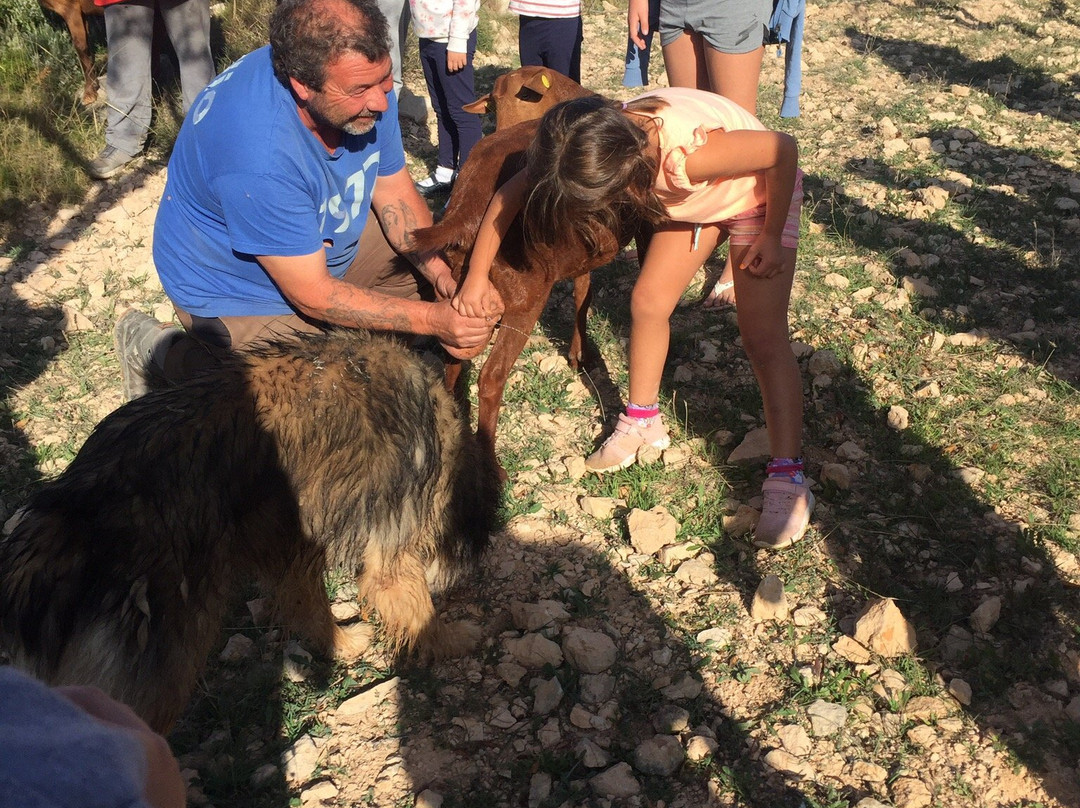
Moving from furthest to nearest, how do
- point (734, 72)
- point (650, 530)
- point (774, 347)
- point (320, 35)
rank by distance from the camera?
point (734, 72) → point (650, 530) → point (774, 347) → point (320, 35)

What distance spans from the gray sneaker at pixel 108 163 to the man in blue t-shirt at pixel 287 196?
3.07 metres

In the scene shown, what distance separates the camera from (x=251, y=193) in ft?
9.57

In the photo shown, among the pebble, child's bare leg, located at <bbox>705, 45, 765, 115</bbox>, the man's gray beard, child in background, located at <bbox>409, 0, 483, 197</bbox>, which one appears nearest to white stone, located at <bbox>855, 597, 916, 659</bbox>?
the pebble

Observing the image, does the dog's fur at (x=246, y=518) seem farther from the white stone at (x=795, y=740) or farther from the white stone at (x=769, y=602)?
the white stone at (x=795, y=740)

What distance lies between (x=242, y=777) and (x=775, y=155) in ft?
8.52

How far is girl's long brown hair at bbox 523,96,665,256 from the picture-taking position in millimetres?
2680

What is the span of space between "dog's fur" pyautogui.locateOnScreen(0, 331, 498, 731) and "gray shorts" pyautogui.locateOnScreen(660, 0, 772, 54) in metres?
2.61

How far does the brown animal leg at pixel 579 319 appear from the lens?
414cm

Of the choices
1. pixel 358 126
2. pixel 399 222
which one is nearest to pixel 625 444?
pixel 399 222

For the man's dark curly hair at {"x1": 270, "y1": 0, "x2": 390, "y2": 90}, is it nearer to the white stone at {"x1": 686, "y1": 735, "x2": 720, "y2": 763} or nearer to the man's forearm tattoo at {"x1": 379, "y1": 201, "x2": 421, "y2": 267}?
the man's forearm tattoo at {"x1": 379, "y1": 201, "x2": 421, "y2": 267}

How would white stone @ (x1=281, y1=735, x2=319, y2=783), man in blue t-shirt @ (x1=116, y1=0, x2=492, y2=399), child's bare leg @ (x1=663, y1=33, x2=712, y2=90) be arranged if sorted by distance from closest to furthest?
white stone @ (x1=281, y1=735, x2=319, y2=783) → man in blue t-shirt @ (x1=116, y1=0, x2=492, y2=399) → child's bare leg @ (x1=663, y1=33, x2=712, y2=90)

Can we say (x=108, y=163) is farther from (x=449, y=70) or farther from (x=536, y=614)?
(x=536, y=614)

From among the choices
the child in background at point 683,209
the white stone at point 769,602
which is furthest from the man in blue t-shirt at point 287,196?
the white stone at point 769,602

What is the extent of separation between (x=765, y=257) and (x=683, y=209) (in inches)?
13.3
